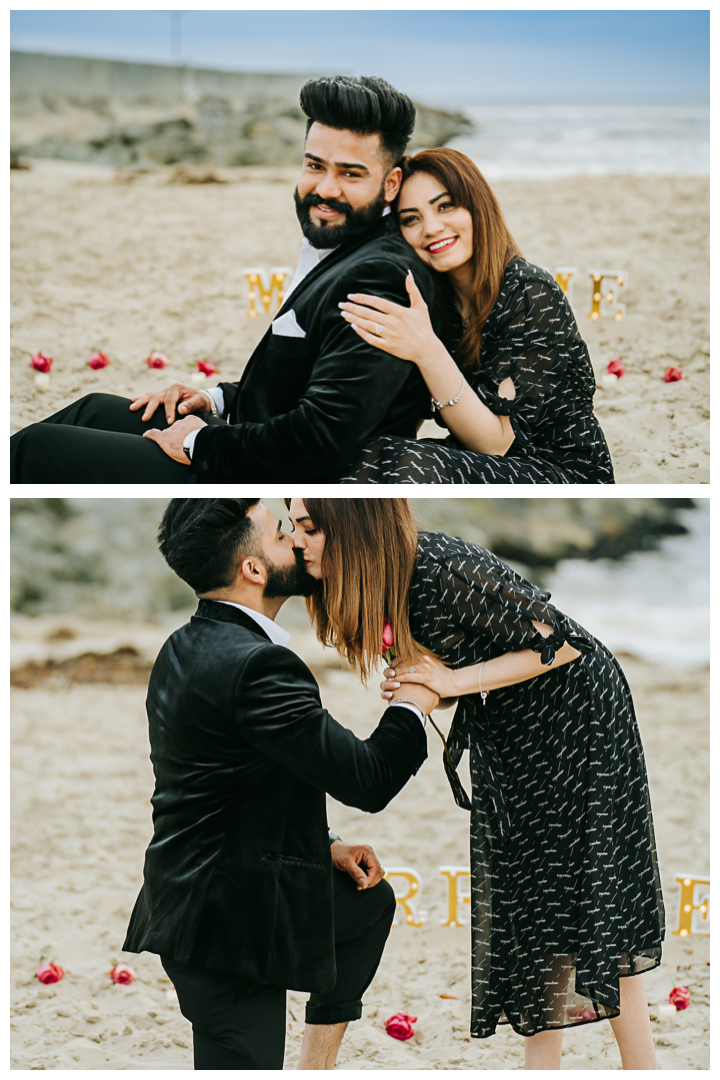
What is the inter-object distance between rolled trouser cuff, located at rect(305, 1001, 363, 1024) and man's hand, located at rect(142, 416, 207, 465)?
1.31m

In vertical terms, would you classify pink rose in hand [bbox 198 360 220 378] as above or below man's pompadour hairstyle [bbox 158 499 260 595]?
above

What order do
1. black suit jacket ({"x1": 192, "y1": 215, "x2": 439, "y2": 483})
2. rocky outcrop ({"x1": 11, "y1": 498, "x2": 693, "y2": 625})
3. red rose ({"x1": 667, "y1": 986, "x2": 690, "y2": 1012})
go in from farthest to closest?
rocky outcrop ({"x1": 11, "y1": 498, "x2": 693, "y2": 625})
red rose ({"x1": 667, "y1": 986, "x2": 690, "y2": 1012})
black suit jacket ({"x1": 192, "y1": 215, "x2": 439, "y2": 483})

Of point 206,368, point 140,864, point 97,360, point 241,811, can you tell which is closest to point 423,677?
point 241,811

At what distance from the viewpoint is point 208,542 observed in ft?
7.24

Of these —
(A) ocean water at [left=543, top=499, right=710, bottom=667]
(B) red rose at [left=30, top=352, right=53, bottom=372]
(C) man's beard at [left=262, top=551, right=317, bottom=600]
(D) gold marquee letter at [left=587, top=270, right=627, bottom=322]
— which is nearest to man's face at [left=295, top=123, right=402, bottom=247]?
(C) man's beard at [left=262, top=551, right=317, bottom=600]

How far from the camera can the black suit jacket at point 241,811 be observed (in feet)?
6.79

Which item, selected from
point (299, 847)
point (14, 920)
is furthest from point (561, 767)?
point (14, 920)

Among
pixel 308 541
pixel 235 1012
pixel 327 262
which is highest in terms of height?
pixel 327 262

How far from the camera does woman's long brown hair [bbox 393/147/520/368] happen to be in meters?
2.28

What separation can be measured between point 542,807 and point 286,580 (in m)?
0.76

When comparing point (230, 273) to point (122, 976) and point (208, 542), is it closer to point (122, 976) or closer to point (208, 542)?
point (122, 976)

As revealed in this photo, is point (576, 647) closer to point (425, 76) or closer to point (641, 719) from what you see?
point (641, 719)

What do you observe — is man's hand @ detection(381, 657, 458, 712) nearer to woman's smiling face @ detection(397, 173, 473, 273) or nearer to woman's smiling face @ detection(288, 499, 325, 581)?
woman's smiling face @ detection(288, 499, 325, 581)

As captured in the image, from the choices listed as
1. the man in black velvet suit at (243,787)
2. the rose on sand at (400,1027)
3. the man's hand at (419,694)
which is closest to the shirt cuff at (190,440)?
the man in black velvet suit at (243,787)
